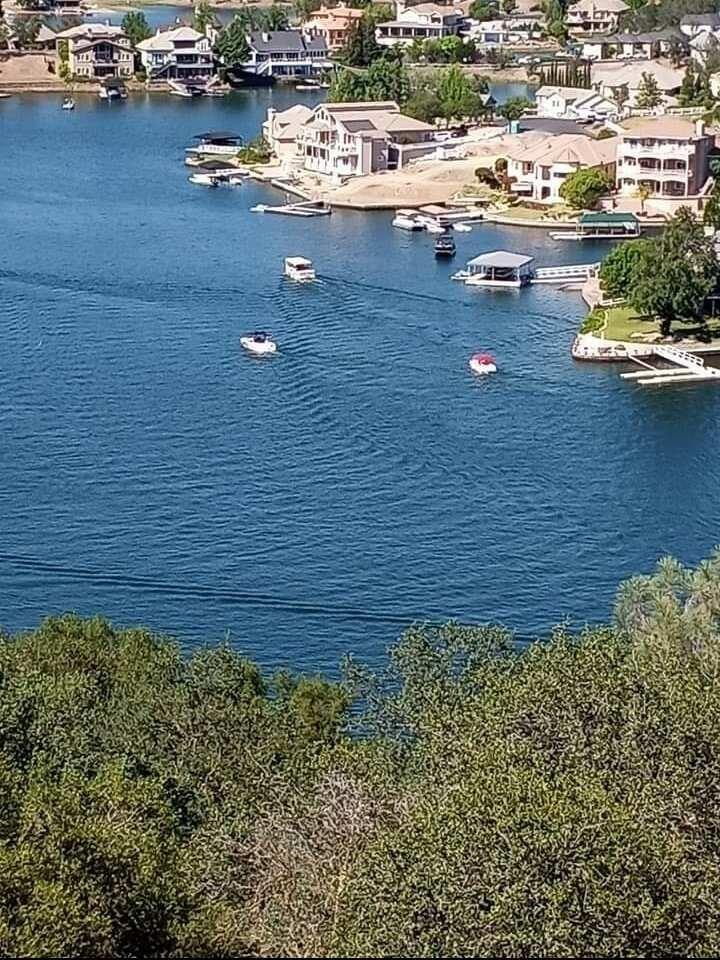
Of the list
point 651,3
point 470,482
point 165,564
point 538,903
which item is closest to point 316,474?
point 470,482

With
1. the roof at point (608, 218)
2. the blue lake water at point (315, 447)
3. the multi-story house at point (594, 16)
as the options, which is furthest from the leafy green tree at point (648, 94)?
the multi-story house at point (594, 16)

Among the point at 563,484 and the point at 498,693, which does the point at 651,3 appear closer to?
the point at 563,484

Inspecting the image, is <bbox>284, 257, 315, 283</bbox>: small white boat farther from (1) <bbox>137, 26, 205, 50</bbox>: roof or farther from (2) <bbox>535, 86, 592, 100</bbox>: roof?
(1) <bbox>137, 26, 205, 50</bbox>: roof

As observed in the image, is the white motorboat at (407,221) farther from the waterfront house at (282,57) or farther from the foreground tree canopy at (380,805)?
the waterfront house at (282,57)

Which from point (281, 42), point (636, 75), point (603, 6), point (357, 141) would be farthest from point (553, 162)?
point (603, 6)

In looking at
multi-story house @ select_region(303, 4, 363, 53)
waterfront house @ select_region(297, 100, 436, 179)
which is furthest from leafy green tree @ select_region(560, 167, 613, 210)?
multi-story house @ select_region(303, 4, 363, 53)

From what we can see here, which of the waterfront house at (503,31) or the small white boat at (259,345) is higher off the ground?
the waterfront house at (503,31)
